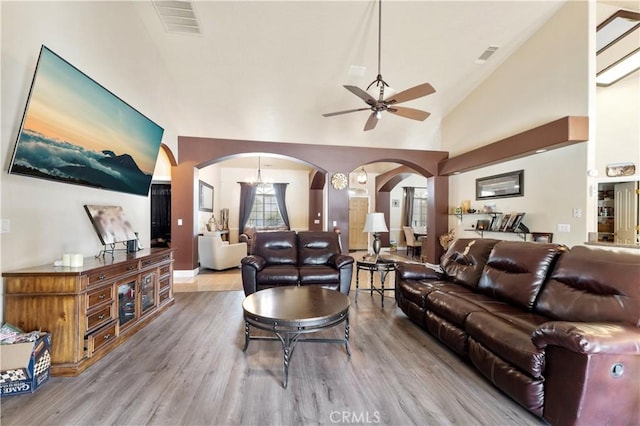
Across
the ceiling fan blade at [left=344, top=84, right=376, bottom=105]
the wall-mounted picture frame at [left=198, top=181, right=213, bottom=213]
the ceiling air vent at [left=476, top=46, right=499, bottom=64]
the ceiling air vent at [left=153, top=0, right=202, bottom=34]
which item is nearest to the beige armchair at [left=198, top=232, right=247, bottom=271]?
the wall-mounted picture frame at [left=198, top=181, right=213, bottom=213]

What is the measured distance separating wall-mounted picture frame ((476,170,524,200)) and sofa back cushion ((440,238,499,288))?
2256 millimetres

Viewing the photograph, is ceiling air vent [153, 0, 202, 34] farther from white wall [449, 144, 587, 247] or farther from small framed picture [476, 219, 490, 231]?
small framed picture [476, 219, 490, 231]

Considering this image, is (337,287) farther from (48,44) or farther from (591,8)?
(591,8)

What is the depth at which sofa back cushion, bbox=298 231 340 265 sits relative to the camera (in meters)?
4.11

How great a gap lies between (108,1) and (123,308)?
135 inches

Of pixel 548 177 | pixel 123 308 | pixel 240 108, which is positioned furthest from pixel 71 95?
pixel 548 177

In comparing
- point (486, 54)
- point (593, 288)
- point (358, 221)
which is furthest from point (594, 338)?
point (358, 221)

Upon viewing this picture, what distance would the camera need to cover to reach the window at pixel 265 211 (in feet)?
31.8

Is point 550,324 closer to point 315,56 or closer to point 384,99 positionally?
point 384,99

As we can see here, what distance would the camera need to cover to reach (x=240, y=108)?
523 centimetres

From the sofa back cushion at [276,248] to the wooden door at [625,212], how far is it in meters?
6.30

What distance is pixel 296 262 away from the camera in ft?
13.4

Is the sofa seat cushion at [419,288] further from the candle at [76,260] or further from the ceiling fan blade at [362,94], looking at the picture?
the candle at [76,260]

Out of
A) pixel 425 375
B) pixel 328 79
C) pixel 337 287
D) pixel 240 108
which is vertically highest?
pixel 328 79
